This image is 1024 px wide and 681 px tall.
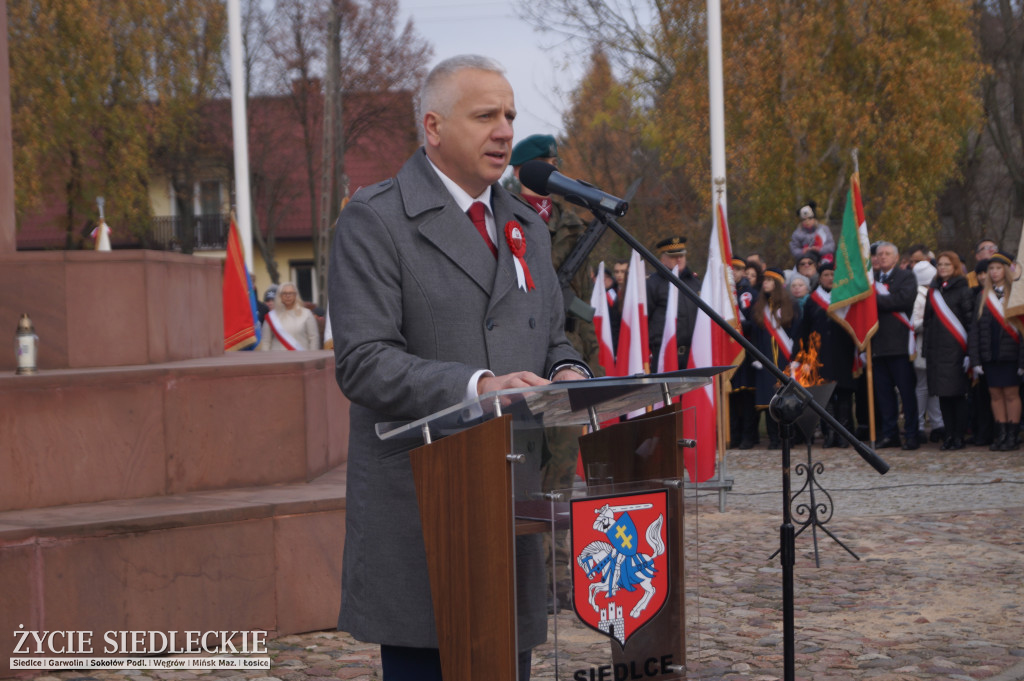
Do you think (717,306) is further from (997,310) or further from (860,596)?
(860,596)

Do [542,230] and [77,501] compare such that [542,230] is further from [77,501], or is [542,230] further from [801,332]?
[801,332]

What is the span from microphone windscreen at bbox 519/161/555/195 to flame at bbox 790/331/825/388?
8.33 m

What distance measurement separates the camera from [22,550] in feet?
18.0

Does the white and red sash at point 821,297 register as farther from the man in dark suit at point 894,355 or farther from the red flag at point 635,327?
the red flag at point 635,327

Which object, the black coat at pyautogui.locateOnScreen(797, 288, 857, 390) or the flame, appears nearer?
the flame

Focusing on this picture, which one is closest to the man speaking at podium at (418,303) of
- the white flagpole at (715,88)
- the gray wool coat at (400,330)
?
the gray wool coat at (400,330)

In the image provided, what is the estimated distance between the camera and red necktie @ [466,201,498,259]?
299 cm

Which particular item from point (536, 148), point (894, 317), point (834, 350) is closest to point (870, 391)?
point (834, 350)

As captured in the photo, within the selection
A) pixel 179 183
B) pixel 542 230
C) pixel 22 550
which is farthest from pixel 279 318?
pixel 179 183

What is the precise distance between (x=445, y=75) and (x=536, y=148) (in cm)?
333

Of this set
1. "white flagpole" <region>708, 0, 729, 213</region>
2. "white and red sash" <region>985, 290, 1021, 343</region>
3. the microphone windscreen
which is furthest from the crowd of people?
the microphone windscreen

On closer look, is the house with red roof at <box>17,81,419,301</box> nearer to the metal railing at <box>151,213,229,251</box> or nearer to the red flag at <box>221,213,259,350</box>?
the metal railing at <box>151,213,229,251</box>

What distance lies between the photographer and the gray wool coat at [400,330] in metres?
2.78

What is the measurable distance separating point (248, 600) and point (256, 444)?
895 mm
